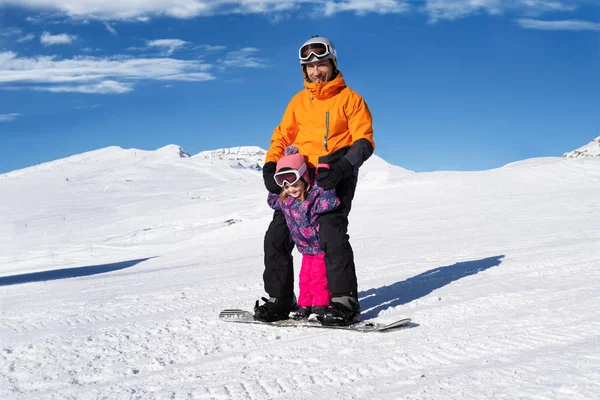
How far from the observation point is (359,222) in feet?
45.2

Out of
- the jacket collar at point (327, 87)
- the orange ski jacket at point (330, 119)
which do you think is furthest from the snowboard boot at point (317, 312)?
the jacket collar at point (327, 87)

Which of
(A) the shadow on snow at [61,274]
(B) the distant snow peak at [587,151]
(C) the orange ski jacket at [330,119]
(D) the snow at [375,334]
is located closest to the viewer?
(D) the snow at [375,334]

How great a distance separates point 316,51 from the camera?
13.4 ft

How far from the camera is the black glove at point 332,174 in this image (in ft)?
12.3

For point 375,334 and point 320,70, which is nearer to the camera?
point 375,334

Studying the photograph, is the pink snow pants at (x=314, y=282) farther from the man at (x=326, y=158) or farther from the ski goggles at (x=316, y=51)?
the ski goggles at (x=316, y=51)

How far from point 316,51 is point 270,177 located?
3.28ft

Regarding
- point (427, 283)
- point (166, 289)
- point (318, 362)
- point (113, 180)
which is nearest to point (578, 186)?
point (427, 283)

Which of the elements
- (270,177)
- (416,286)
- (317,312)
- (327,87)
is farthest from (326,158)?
(416,286)

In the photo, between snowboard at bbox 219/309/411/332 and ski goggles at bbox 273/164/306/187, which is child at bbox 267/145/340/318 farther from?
snowboard at bbox 219/309/411/332

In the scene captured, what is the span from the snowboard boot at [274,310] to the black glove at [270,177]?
0.78 meters

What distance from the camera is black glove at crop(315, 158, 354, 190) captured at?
12.3ft

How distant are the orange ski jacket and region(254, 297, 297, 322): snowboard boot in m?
1.01

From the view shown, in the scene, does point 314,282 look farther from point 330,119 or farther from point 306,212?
point 330,119
